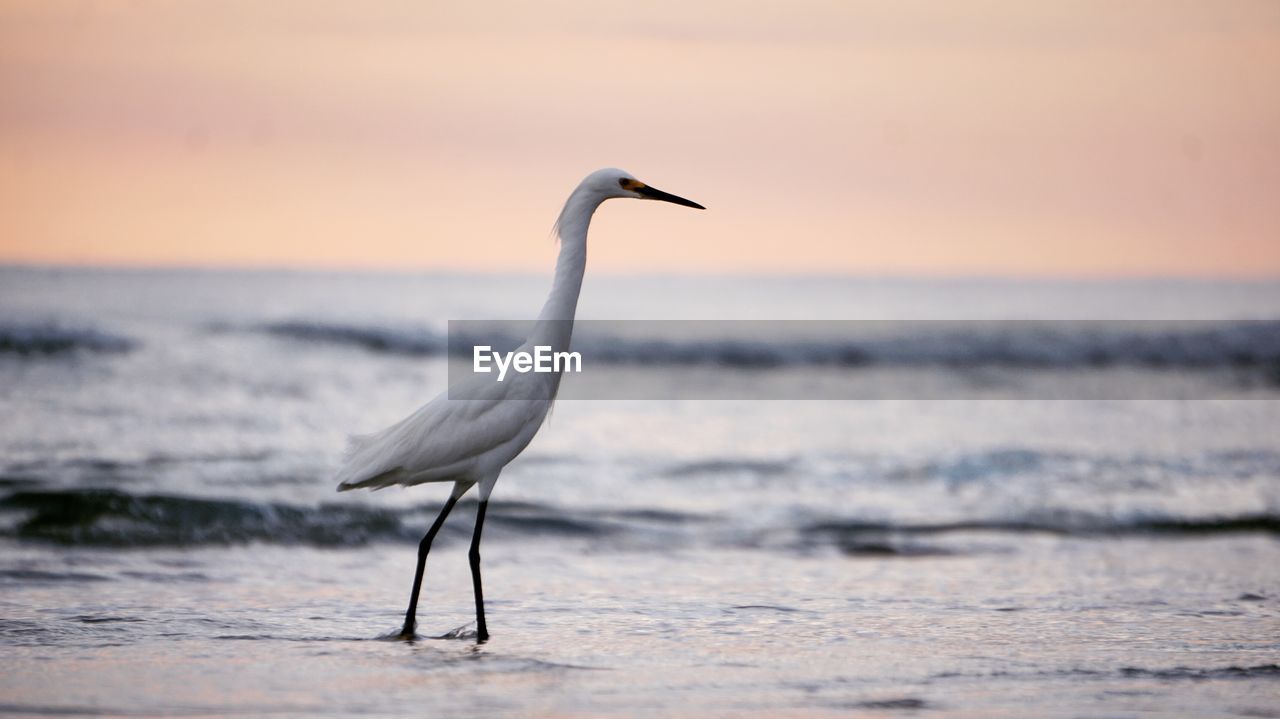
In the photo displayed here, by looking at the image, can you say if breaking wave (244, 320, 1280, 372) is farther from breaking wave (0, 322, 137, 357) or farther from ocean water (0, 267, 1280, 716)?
breaking wave (0, 322, 137, 357)

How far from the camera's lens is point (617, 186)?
5277mm

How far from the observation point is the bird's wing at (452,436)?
16.9 ft

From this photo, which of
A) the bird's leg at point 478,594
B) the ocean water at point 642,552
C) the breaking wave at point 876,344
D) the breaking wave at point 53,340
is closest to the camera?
the ocean water at point 642,552

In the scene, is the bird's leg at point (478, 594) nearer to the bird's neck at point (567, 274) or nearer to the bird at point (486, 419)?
the bird at point (486, 419)

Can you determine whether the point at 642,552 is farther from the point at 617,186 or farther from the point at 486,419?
the point at 617,186

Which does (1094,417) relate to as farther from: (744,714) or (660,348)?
(744,714)

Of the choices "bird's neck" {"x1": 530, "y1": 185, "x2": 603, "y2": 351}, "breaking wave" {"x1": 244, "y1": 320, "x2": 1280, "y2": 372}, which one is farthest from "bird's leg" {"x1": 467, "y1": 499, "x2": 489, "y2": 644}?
"breaking wave" {"x1": 244, "y1": 320, "x2": 1280, "y2": 372}

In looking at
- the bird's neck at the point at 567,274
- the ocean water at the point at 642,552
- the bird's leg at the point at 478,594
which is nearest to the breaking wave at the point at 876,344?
the ocean water at the point at 642,552

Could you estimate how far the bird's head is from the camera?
17.3ft

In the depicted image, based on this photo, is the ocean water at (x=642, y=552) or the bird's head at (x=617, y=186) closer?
the ocean water at (x=642, y=552)

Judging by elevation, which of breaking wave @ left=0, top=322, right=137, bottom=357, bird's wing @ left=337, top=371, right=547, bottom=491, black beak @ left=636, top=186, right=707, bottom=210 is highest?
black beak @ left=636, top=186, right=707, bottom=210

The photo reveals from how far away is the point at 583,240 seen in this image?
5.29m

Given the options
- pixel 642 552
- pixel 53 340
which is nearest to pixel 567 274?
pixel 642 552

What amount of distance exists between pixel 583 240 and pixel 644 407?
9.99 meters
